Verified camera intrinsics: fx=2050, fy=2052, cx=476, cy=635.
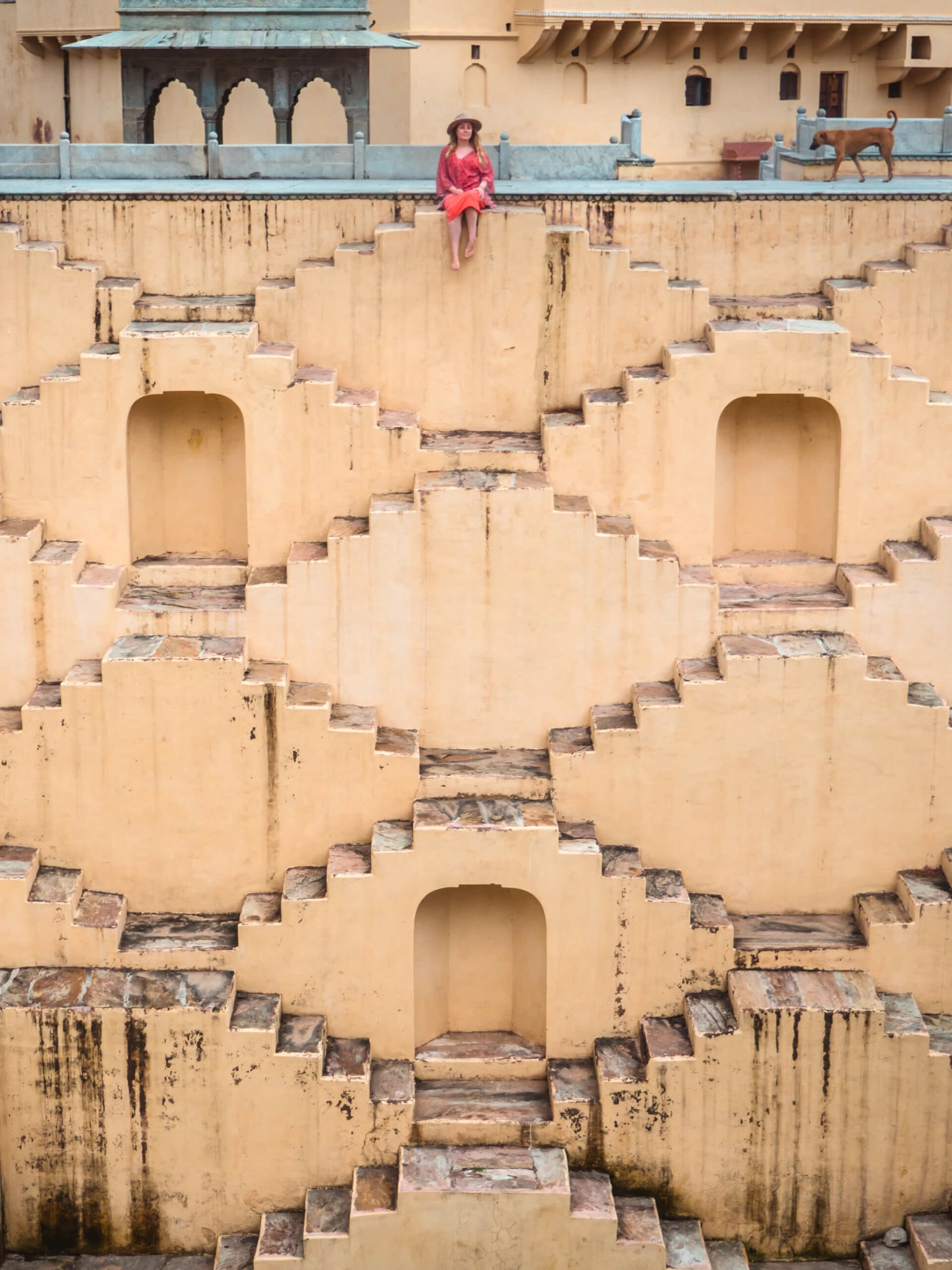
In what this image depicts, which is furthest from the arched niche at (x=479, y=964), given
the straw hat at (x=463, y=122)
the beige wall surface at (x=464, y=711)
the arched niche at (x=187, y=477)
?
the straw hat at (x=463, y=122)

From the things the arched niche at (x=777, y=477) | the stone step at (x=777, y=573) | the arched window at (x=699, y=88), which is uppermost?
the arched window at (x=699, y=88)

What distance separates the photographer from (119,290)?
21391 millimetres

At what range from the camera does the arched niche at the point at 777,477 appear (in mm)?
21891

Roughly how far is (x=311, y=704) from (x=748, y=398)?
19.1ft

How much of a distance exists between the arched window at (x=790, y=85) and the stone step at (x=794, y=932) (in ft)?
44.8

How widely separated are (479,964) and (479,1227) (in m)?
2.89

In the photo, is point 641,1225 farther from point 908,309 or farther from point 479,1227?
point 908,309

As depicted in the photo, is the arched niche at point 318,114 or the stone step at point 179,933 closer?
the stone step at point 179,933

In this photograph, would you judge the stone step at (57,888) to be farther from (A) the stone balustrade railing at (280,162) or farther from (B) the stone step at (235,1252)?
(A) the stone balustrade railing at (280,162)

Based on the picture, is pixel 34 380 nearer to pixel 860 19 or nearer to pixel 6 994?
pixel 6 994

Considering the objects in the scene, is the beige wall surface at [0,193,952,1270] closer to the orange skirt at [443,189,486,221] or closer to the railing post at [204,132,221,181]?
the orange skirt at [443,189,486,221]

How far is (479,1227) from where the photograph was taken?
1934 centimetres

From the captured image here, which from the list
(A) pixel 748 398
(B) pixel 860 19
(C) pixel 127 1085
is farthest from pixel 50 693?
(B) pixel 860 19

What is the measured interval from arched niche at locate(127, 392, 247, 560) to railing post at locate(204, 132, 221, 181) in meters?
2.80
